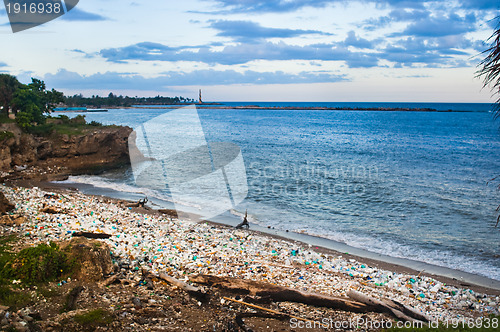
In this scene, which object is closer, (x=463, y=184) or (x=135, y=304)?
(x=135, y=304)

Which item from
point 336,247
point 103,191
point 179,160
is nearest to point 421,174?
point 336,247

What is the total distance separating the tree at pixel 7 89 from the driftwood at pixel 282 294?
3366 cm

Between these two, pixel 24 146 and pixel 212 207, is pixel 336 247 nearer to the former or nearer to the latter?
pixel 212 207

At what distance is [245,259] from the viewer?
11109mm

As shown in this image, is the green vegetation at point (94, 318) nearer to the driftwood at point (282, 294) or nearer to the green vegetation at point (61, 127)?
the driftwood at point (282, 294)

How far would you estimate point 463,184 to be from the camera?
26094 millimetres

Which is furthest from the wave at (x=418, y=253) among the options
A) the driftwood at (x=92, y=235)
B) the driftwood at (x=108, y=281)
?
the driftwood at (x=108, y=281)

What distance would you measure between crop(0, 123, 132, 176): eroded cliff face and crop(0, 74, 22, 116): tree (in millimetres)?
6707

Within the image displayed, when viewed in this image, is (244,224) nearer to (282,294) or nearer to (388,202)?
(282,294)

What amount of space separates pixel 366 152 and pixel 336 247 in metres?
34.5

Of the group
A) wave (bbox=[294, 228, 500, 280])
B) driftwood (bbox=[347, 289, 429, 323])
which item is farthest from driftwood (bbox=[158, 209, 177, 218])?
driftwood (bbox=[347, 289, 429, 323])

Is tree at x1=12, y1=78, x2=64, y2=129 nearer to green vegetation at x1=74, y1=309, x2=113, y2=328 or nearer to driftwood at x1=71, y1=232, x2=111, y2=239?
driftwood at x1=71, y1=232, x2=111, y2=239

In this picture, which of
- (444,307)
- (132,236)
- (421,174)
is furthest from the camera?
(421,174)

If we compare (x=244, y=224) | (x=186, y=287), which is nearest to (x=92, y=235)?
(x=186, y=287)
